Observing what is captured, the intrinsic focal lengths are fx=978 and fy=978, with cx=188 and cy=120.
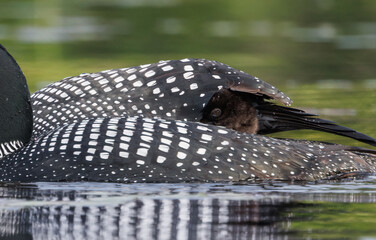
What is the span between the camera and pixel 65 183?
6.48 metres

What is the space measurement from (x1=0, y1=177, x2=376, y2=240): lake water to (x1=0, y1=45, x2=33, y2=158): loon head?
646mm

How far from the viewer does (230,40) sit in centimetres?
1466

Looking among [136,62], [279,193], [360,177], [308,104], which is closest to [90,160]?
[279,193]

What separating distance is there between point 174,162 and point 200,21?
10.4m

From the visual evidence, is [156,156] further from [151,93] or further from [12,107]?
[151,93]

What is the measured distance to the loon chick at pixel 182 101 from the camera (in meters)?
8.08

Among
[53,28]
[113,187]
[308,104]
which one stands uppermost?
[53,28]

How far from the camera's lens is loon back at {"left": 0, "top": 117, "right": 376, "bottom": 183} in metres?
6.49

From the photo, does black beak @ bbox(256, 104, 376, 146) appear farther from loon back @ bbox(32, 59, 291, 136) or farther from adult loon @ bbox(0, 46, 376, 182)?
adult loon @ bbox(0, 46, 376, 182)

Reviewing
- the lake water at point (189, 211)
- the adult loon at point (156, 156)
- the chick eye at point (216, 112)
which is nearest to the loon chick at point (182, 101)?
the chick eye at point (216, 112)

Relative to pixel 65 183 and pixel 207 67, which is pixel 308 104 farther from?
pixel 65 183

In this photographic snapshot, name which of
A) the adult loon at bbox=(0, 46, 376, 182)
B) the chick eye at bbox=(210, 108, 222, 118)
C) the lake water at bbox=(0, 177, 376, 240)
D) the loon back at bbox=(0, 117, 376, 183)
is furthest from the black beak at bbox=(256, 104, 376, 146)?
the lake water at bbox=(0, 177, 376, 240)

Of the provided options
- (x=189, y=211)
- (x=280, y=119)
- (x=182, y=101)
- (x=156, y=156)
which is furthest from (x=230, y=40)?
(x=189, y=211)

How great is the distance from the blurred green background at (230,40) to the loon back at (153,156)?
88.6 inches
